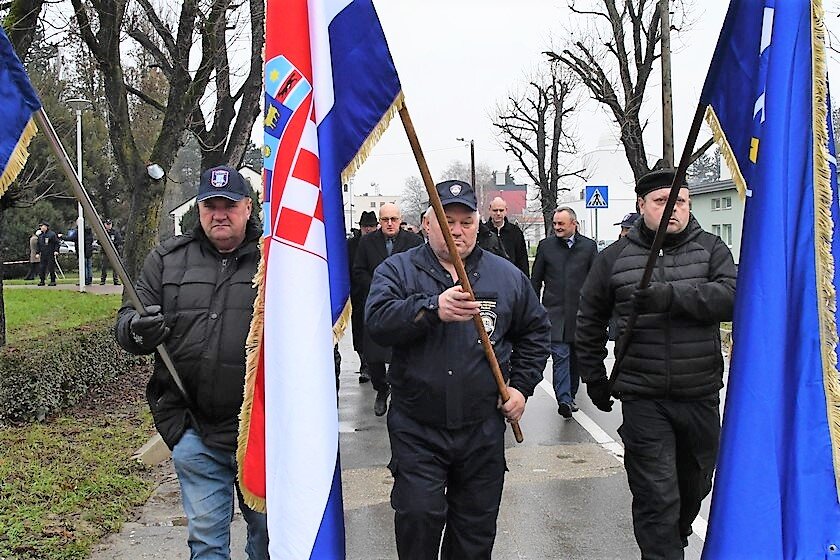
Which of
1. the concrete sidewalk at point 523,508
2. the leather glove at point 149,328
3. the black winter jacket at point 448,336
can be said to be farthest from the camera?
the concrete sidewalk at point 523,508

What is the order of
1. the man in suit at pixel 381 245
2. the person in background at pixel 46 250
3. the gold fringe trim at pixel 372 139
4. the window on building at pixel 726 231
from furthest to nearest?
the window on building at pixel 726 231, the person in background at pixel 46 250, the man in suit at pixel 381 245, the gold fringe trim at pixel 372 139

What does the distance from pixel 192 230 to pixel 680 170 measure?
2.18m

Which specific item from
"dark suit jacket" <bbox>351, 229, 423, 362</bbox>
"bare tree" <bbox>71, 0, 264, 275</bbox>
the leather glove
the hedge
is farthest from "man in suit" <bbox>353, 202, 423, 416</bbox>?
the leather glove

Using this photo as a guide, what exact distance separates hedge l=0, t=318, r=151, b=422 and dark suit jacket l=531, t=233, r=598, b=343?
4484mm

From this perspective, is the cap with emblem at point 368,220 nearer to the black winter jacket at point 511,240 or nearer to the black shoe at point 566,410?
the black winter jacket at point 511,240

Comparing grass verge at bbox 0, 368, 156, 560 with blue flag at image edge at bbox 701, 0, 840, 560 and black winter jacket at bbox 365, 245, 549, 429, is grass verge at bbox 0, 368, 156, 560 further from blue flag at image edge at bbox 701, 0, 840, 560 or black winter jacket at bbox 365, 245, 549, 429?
blue flag at image edge at bbox 701, 0, 840, 560

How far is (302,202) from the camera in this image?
141 inches

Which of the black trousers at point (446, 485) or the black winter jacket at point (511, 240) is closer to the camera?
the black trousers at point (446, 485)

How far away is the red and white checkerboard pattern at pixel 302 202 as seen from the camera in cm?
356

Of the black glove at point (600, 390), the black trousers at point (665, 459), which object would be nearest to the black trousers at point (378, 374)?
the black glove at point (600, 390)

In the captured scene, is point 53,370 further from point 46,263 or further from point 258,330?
point 46,263

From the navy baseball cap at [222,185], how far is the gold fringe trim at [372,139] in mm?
726

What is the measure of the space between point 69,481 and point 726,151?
4.95m

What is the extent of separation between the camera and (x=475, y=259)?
440 cm
